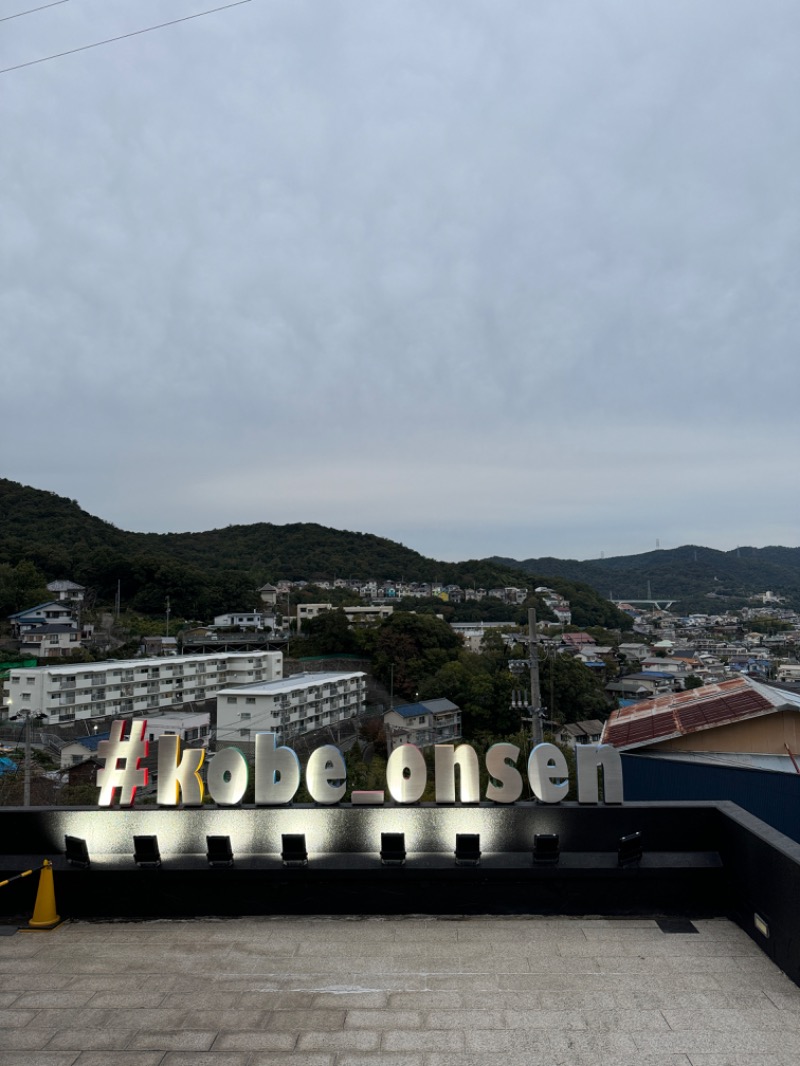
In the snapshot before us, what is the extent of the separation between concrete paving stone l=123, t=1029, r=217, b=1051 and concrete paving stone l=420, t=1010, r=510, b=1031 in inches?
60.0

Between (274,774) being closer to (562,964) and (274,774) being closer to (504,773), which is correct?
(504,773)

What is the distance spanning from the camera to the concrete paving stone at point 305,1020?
17.6 feet

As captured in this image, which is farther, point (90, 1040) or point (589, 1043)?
point (90, 1040)

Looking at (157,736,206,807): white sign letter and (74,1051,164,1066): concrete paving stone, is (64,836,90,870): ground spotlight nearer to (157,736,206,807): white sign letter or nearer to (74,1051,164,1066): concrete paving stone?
(157,736,206,807): white sign letter

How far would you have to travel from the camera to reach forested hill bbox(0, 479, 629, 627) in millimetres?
78125

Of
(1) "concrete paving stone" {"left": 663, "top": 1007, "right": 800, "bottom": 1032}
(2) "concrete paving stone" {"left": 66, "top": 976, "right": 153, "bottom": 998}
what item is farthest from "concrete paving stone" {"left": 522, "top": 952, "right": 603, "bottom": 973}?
(2) "concrete paving stone" {"left": 66, "top": 976, "right": 153, "bottom": 998}

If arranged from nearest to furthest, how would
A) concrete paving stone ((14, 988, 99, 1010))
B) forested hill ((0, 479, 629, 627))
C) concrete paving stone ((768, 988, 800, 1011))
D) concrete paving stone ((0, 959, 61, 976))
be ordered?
concrete paving stone ((768, 988, 800, 1011)) → concrete paving stone ((14, 988, 99, 1010)) → concrete paving stone ((0, 959, 61, 976)) → forested hill ((0, 479, 629, 627))

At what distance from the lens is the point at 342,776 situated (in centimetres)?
809

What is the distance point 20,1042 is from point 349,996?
8.83 feet

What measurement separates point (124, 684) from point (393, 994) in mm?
45383

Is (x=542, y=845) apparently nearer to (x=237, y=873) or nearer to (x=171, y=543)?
(x=237, y=873)

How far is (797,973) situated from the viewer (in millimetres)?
5840

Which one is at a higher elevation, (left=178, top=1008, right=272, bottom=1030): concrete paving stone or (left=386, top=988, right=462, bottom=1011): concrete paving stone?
(left=178, top=1008, right=272, bottom=1030): concrete paving stone

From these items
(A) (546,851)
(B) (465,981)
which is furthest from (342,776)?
(B) (465,981)
